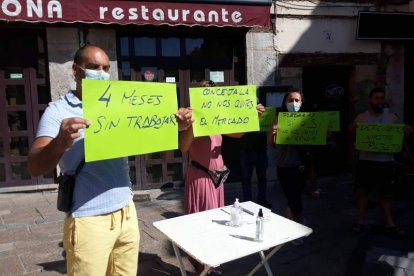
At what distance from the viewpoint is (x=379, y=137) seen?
4.37m

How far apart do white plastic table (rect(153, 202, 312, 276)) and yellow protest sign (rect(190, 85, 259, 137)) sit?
0.66 m

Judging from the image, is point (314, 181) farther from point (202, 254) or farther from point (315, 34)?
point (202, 254)

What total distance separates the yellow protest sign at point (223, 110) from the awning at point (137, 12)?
3758mm

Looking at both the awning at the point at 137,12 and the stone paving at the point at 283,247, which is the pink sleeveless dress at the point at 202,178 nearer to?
the stone paving at the point at 283,247

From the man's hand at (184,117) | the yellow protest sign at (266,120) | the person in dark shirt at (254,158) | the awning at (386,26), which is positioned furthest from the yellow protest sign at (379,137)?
the awning at (386,26)

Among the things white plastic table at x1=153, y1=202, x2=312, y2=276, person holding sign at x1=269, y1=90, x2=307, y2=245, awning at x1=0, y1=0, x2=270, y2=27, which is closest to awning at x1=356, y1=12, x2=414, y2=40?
awning at x1=0, y1=0, x2=270, y2=27

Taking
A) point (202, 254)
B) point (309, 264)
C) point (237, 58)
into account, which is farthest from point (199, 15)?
point (202, 254)

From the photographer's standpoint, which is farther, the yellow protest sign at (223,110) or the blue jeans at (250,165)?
the blue jeans at (250,165)

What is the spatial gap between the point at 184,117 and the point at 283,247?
2.54m

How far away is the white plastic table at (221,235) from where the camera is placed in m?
2.24

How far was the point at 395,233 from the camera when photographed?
4668mm

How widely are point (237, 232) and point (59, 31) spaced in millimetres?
5356

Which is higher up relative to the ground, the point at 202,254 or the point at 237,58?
the point at 237,58

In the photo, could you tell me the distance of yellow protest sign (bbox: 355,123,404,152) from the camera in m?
4.32
